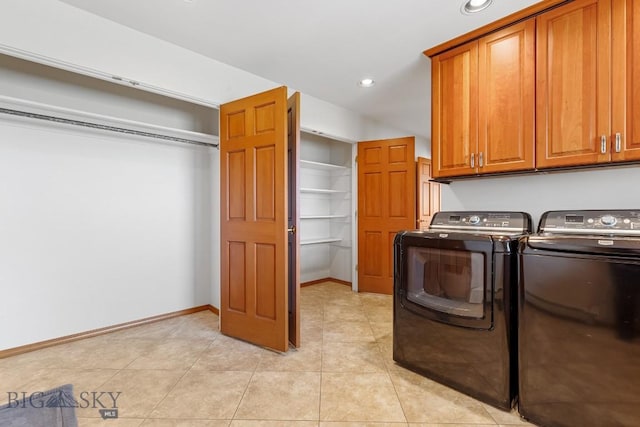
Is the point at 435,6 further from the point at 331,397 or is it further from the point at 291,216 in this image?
the point at 331,397

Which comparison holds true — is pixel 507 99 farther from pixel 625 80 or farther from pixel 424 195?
pixel 424 195

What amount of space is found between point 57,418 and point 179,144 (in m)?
2.78

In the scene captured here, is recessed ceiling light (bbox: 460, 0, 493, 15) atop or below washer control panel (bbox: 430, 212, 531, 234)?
atop

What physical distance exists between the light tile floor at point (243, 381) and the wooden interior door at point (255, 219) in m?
0.24

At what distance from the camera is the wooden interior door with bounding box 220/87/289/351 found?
241 centimetres

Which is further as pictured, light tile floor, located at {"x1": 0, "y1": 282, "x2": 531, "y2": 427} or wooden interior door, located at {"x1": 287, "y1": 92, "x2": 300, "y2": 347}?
wooden interior door, located at {"x1": 287, "y1": 92, "x2": 300, "y2": 347}

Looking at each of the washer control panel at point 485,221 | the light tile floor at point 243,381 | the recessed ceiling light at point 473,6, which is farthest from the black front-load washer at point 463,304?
the recessed ceiling light at point 473,6

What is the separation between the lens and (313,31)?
2.32 metres

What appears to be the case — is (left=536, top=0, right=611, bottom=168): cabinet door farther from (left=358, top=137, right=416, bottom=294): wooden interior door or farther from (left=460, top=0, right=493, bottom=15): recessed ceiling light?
(left=358, top=137, right=416, bottom=294): wooden interior door

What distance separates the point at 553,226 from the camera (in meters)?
1.87

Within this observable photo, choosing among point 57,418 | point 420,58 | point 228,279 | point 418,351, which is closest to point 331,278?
point 228,279

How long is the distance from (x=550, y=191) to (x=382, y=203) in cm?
224

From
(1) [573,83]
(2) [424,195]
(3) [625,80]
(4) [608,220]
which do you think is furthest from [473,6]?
(2) [424,195]

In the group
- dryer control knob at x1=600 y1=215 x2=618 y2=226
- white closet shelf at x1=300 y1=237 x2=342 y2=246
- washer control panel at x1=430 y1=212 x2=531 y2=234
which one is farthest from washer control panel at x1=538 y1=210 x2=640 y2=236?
white closet shelf at x1=300 y1=237 x2=342 y2=246
